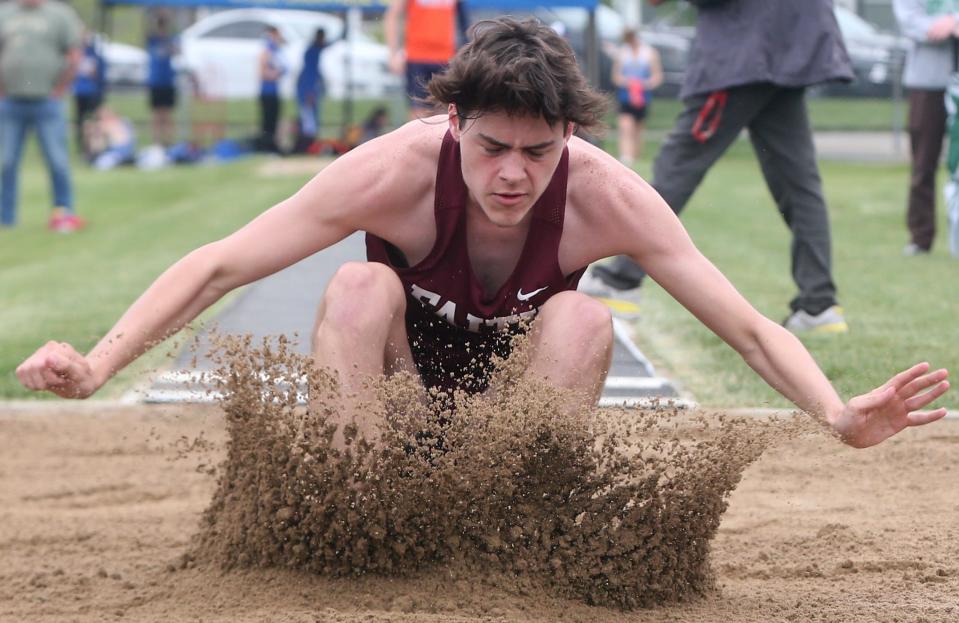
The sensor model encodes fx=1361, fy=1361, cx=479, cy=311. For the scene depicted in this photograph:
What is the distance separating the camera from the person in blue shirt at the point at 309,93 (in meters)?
19.7

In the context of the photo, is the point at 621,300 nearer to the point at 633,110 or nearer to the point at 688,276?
the point at 688,276

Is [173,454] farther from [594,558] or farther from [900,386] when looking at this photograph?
[900,386]

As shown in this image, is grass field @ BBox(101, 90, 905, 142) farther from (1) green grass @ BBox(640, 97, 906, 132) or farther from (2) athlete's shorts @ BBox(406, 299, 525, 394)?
(2) athlete's shorts @ BBox(406, 299, 525, 394)

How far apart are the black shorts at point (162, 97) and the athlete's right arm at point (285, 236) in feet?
56.5

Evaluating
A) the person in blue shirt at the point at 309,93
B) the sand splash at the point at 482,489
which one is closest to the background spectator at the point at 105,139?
the person in blue shirt at the point at 309,93

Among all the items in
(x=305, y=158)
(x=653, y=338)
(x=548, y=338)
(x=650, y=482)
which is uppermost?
(x=548, y=338)

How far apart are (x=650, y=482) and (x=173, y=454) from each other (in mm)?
2473

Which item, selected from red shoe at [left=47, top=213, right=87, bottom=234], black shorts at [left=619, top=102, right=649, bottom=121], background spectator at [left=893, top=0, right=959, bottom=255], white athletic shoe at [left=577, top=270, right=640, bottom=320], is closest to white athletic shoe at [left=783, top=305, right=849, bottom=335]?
white athletic shoe at [left=577, top=270, right=640, bottom=320]

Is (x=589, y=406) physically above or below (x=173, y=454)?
above

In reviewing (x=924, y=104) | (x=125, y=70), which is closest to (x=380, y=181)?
(x=924, y=104)

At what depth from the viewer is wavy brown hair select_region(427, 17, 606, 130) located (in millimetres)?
3207

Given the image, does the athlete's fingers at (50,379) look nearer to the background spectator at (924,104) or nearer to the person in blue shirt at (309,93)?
the background spectator at (924,104)

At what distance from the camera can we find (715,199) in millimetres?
14289

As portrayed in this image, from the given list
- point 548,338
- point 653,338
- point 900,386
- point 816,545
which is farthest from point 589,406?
point 653,338
